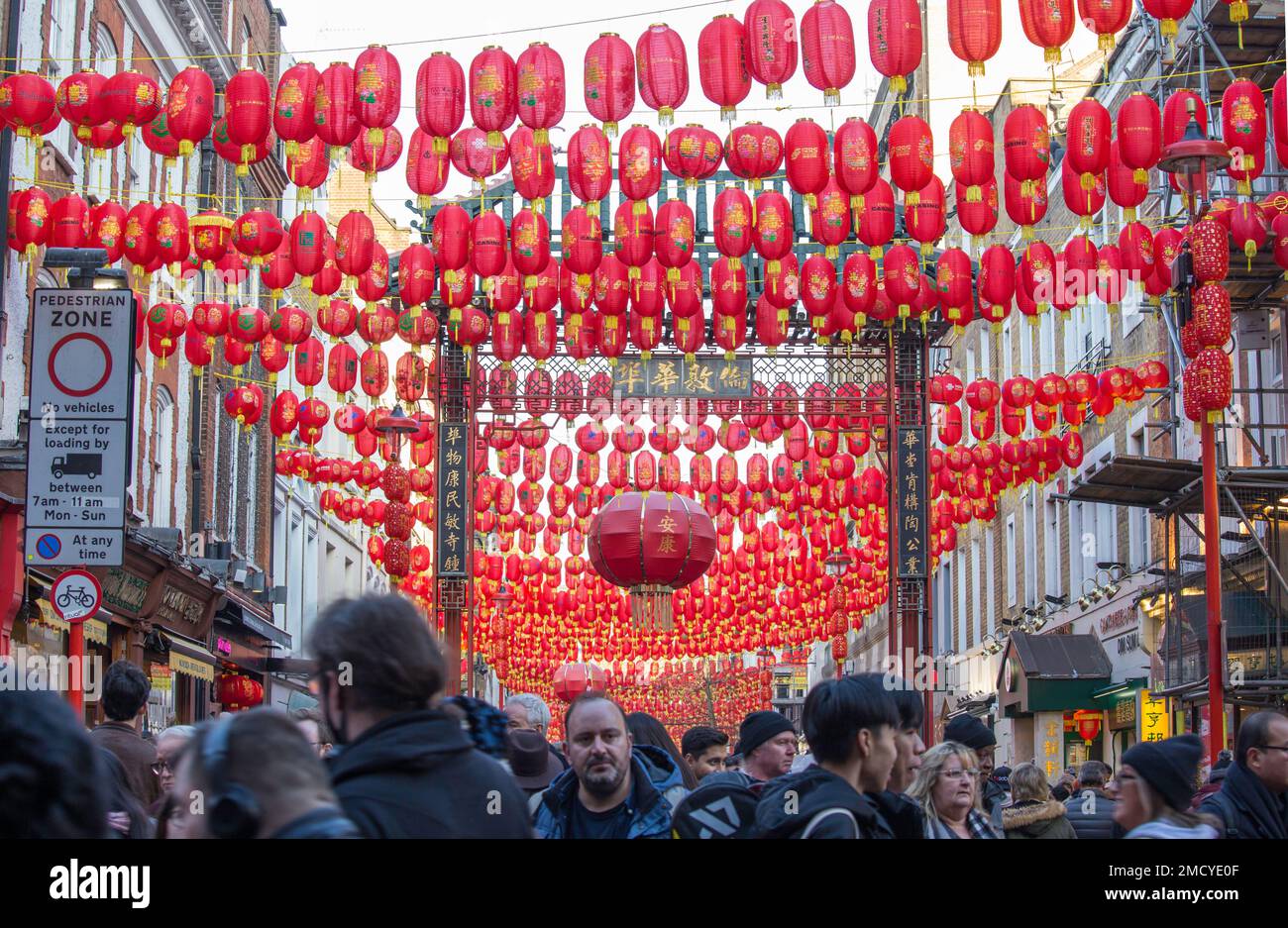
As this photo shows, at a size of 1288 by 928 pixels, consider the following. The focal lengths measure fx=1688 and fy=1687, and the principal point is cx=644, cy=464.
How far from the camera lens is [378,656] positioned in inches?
137

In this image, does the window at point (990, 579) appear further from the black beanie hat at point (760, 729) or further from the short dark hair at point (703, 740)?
the black beanie hat at point (760, 729)

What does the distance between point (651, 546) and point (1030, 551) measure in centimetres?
1863

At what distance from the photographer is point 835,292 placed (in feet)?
59.4

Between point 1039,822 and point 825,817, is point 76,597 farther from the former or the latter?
point 825,817

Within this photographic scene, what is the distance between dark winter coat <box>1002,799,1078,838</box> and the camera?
26.7ft

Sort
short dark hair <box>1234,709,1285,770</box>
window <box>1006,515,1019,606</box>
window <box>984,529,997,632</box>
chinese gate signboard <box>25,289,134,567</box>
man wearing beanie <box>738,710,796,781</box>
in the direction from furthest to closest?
1. window <box>984,529,997,632</box>
2. window <box>1006,515,1019,606</box>
3. chinese gate signboard <box>25,289,134,567</box>
4. man wearing beanie <box>738,710,796,781</box>
5. short dark hair <box>1234,709,1285,770</box>

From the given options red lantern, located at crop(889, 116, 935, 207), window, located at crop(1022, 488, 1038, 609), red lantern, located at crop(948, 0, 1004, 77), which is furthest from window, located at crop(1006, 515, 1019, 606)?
red lantern, located at crop(948, 0, 1004, 77)

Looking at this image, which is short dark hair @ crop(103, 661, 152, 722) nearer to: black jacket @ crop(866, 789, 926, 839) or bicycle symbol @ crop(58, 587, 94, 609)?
bicycle symbol @ crop(58, 587, 94, 609)

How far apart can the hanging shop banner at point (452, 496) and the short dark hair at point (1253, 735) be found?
16.4 meters

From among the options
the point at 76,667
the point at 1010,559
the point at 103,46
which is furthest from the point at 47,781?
the point at 1010,559

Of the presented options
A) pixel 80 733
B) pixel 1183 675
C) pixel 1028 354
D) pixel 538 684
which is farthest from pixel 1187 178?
pixel 538 684

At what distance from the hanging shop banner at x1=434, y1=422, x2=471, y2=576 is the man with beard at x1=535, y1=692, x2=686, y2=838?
16.5 m
